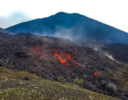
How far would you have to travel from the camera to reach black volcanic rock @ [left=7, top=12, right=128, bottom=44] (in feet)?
351

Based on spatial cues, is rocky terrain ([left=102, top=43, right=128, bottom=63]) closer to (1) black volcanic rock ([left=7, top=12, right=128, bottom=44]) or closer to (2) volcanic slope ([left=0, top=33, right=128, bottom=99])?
(1) black volcanic rock ([left=7, top=12, right=128, bottom=44])

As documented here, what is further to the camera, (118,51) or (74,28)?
(74,28)

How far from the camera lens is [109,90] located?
850 inches

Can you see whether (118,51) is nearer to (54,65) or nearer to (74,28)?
(74,28)

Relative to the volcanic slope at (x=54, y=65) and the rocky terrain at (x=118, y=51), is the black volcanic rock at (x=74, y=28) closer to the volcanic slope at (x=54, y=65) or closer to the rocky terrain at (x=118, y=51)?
the rocky terrain at (x=118, y=51)

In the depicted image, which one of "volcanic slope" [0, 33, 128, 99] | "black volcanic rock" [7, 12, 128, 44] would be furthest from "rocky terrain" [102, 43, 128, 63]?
"volcanic slope" [0, 33, 128, 99]

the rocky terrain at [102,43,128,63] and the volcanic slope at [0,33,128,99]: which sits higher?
the rocky terrain at [102,43,128,63]

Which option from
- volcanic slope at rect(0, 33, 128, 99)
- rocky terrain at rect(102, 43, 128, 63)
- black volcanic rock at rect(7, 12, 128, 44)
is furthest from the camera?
black volcanic rock at rect(7, 12, 128, 44)

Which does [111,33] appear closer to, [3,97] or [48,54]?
[48,54]

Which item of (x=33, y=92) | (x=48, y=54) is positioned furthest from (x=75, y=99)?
(x=48, y=54)

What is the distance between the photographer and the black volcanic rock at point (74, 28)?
107 m

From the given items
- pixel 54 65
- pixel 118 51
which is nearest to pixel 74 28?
pixel 118 51

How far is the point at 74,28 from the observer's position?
386 feet

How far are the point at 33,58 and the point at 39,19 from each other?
105m
